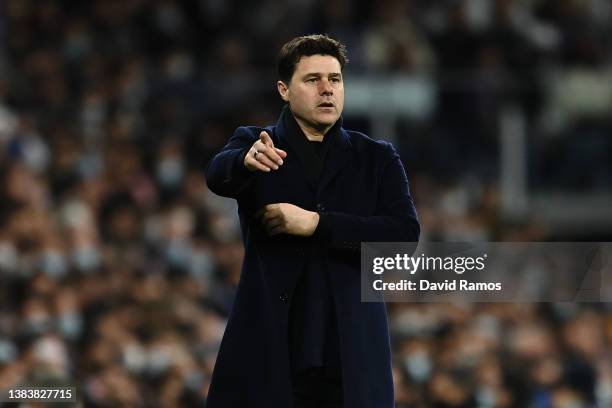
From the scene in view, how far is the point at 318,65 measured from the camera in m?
4.69

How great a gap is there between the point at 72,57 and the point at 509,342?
4593 millimetres

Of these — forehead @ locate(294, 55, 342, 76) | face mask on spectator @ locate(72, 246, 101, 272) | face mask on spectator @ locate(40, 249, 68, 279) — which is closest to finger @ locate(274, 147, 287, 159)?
forehead @ locate(294, 55, 342, 76)

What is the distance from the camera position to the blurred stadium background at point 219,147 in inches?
396

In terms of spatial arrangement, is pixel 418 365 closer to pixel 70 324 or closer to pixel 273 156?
pixel 70 324

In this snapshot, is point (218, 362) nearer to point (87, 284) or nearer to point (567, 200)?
point (87, 284)

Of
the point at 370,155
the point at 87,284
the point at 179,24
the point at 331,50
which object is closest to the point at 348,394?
the point at 370,155

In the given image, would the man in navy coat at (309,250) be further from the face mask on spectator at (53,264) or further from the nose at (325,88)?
the face mask on spectator at (53,264)

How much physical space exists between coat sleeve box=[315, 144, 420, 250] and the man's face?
0.27 m

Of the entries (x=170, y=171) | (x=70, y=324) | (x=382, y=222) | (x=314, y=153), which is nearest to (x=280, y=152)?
(x=314, y=153)

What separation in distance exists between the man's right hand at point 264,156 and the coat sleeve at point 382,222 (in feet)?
0.89

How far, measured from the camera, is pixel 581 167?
1355 centimetres

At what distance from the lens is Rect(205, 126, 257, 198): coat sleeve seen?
4535 millimetres

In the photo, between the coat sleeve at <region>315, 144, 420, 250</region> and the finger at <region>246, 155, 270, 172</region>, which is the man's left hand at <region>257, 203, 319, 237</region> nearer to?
the coat sleeve at <region>315, 144, 420, 250</region>

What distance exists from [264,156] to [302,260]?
1.37ft
